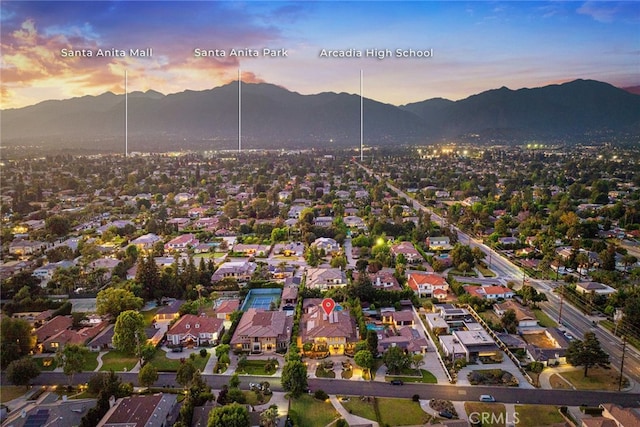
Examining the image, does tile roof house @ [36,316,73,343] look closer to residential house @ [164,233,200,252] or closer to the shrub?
the shrub

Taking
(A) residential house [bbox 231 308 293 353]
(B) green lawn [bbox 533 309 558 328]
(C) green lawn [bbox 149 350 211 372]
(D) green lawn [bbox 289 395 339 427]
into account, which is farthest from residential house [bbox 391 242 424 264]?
(D) green lawn [bbox 289 395 339 427]

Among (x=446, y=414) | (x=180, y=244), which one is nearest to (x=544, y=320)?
(x=446, y=414)

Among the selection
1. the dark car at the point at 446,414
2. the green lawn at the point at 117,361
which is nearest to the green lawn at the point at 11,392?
the green lawn at the point at 117,361

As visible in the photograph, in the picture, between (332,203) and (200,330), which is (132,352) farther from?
(332,203)

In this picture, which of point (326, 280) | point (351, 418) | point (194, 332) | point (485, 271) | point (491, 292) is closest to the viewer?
point (351, 418)

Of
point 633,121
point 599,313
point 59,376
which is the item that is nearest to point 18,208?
point 59,376

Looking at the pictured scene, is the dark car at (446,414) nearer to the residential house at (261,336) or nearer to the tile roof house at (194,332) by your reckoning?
the residential house at (261,336)

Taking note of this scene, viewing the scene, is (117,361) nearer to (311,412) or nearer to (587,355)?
(311,412)
